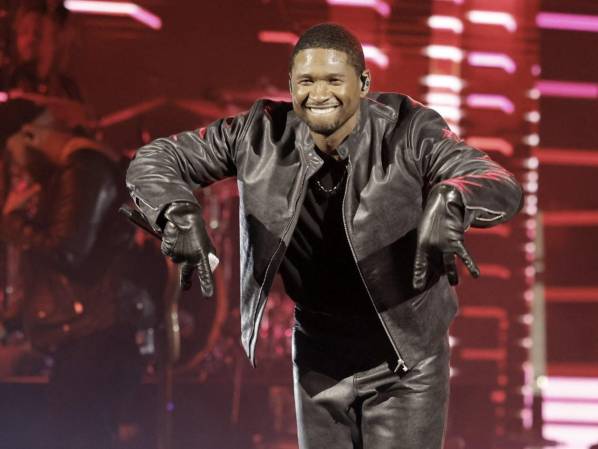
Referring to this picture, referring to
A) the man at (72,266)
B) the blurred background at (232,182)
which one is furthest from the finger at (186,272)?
the man at (72,266)

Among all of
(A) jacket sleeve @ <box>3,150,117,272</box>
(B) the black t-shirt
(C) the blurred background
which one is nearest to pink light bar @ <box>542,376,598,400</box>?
(C) the blurred background

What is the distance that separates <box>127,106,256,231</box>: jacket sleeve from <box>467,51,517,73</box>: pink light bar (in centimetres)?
288

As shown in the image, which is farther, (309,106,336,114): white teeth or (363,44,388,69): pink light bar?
(363,44,388,69): pink light bar

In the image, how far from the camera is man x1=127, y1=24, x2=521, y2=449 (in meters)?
1.96

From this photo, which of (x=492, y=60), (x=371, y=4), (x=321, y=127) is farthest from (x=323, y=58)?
(x=492, y=60)

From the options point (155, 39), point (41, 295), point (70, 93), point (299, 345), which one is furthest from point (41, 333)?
point (299, 345)

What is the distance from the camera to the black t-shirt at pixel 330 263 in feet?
6.81

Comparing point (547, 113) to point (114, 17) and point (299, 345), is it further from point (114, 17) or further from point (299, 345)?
point (299, 345)

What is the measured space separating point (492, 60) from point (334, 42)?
9.95ft

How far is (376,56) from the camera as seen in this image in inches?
187

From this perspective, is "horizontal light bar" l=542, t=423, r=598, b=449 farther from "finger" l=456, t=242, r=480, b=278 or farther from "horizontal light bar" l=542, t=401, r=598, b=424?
"finger" l=456, t=242, r=480, b=278

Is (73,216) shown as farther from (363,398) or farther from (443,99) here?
(363,398)

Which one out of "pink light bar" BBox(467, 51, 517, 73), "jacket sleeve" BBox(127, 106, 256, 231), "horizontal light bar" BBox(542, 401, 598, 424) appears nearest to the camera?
"jacket sleeve" BBox(127, 106, 256, 231)

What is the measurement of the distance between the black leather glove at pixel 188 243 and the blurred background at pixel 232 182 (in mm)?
2783
